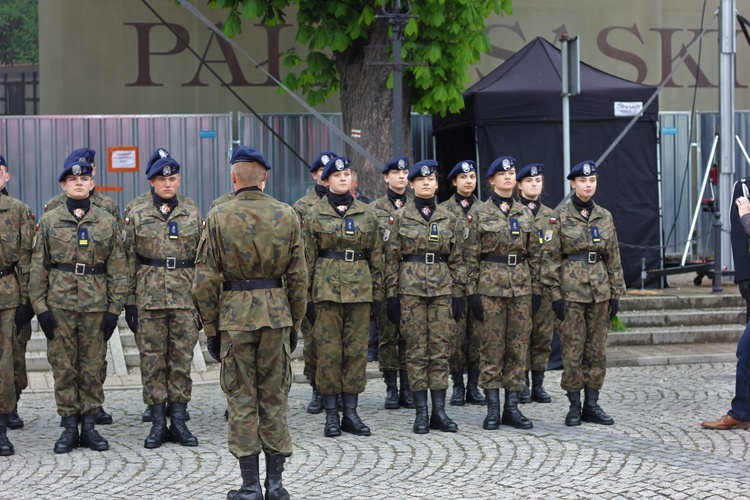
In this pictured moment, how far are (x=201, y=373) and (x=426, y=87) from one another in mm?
4328

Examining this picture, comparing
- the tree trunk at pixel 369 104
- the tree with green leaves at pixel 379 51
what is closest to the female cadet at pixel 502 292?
the tree with green leaves at pixel 379 51

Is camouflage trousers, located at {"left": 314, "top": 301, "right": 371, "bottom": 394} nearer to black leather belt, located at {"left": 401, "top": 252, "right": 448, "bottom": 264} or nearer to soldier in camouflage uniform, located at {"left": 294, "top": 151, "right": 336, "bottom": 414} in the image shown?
soldier in camouflage uniform, located at {"left": 294, "top": 151, "right": 336, "bottom": 414}

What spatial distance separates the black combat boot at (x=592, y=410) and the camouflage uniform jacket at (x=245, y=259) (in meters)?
3.26

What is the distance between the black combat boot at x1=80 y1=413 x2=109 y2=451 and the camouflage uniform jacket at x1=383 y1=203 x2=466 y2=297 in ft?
8.11

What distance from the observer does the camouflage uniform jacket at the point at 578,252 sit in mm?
8992

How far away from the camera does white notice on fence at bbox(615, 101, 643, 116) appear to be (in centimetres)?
1508

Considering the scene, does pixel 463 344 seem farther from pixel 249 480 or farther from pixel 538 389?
pixel 249 480

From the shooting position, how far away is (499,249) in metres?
8.96

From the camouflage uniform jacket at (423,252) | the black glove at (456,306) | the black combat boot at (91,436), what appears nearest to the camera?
the black combat boot at (91,436)

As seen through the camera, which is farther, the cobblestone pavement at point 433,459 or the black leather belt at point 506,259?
the black leather belt at point 506,259

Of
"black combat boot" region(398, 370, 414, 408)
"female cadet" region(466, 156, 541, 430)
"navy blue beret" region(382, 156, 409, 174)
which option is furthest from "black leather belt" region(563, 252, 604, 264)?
"black combat boot" region(398, 370, 414, 408)

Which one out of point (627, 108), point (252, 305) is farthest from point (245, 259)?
point (627, 108)

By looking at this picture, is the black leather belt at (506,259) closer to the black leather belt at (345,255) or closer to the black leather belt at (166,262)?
the black leather belt at (345,255)

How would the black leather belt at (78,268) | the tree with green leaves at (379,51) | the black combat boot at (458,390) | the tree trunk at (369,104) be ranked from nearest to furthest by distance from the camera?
1. the black leather belt at (78,268)
2. the black combat boot at (458,390)
3. the tree with green leaves at (379,51)
4. the tree trunk at (369,104)
